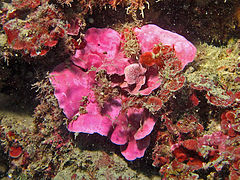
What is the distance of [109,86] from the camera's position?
278 cm

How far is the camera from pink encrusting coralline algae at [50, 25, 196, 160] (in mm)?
2711

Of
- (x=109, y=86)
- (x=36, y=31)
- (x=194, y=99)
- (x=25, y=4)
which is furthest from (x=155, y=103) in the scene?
(x=25, y=4)

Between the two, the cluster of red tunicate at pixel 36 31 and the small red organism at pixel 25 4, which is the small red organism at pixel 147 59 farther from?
the small red organism at pixel 25 4

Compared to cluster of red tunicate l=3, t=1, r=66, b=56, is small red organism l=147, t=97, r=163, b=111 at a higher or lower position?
→ lower

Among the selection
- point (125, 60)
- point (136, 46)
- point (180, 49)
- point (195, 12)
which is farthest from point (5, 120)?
point (195, 12)

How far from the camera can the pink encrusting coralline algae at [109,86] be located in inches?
107

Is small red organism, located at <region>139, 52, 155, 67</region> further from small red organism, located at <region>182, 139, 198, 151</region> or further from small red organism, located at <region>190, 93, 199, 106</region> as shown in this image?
small red organism, located at <region>182, 139, 198, 151</region>

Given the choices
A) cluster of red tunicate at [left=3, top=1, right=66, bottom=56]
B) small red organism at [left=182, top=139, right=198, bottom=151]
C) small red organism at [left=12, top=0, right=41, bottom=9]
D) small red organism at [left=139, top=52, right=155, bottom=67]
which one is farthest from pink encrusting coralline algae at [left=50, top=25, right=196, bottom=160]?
small red organism at [left=12, top=0, right=41, bottom=9]

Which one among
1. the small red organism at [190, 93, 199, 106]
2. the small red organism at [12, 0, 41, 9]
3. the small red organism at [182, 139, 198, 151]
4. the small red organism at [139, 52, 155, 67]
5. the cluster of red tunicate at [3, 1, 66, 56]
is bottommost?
the small red organism at [182, 139, 198, 151]

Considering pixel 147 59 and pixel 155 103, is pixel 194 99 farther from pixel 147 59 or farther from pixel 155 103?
pixel 147 59

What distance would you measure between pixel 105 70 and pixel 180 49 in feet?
4.16

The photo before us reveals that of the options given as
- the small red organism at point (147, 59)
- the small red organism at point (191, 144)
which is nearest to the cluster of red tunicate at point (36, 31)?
the small red organism at point (147, 59)

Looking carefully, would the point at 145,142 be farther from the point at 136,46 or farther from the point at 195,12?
the point at 195,12

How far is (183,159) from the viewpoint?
8.88 ft
